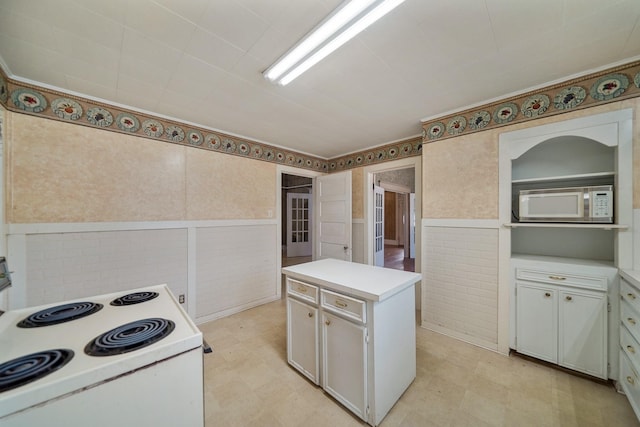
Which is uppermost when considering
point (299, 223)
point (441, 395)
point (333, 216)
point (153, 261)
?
point (333, 216)

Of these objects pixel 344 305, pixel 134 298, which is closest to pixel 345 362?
pixel 344 305

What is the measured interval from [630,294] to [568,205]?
72 cm

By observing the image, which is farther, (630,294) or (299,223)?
(299,223)

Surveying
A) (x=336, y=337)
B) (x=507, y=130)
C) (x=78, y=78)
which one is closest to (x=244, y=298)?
(x=336, y=337)

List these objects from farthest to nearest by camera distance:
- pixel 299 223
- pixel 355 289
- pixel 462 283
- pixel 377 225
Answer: pixel 299 223 < pixel 377 225 < pixel 462 283 < pixel 355 289

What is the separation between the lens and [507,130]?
223cm

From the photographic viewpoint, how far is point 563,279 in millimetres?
1955

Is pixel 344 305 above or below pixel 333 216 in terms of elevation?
below

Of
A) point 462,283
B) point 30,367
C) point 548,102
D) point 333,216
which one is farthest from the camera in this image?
point 333,216

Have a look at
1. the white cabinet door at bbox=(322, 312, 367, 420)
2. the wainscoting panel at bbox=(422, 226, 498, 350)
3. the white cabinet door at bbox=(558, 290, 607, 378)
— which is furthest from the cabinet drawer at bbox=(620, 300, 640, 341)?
the white cabinet door at bbox=(322, 312, 367, 420)

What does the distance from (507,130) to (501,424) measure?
7.77 ft

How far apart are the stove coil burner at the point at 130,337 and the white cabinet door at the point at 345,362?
1.04 metres

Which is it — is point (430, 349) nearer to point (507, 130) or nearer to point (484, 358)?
point (484, 358)

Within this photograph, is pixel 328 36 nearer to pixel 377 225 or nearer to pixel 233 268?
pixel 233 268
